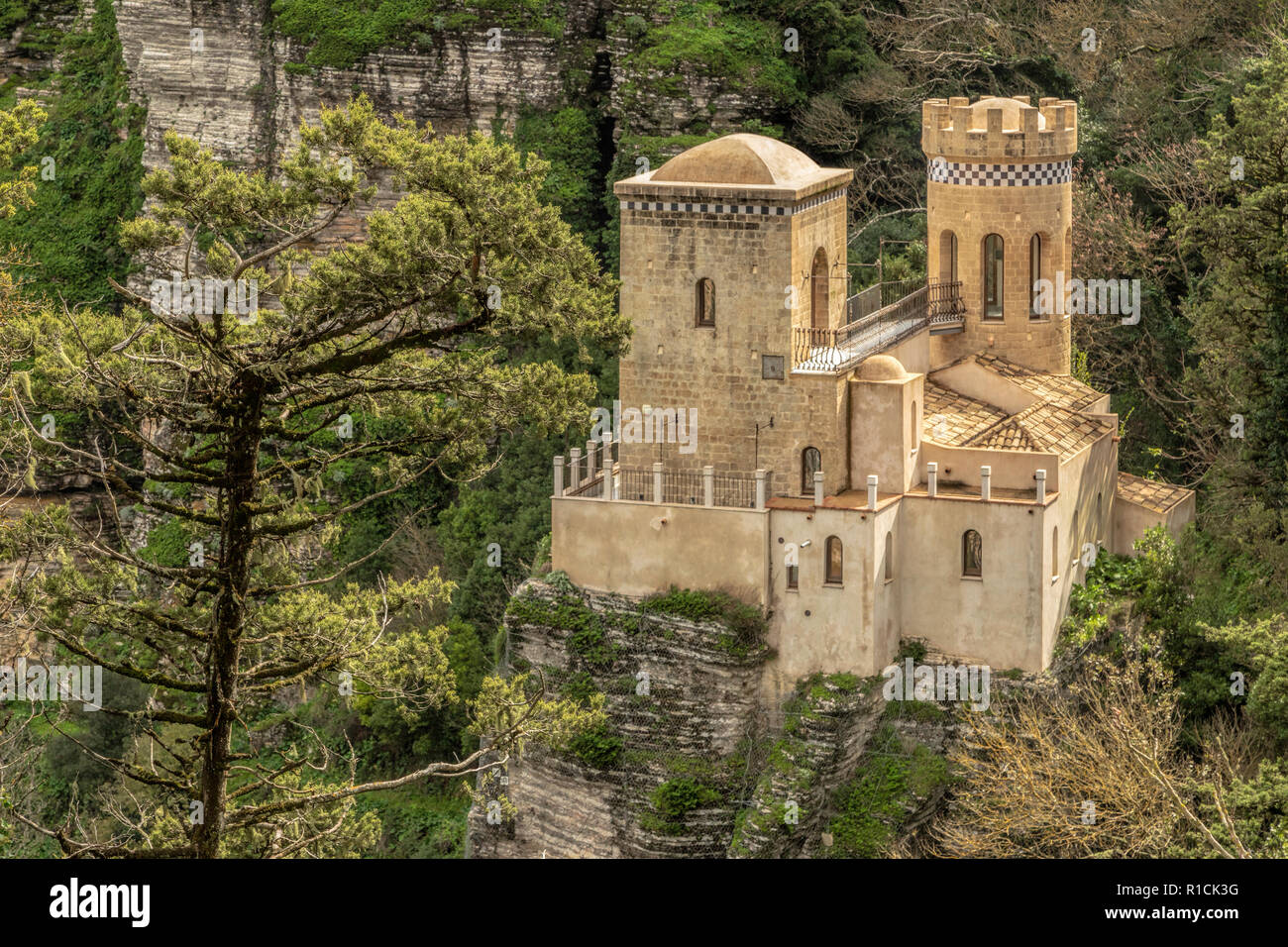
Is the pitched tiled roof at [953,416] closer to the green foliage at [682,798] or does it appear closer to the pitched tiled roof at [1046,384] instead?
the pitched tiled roof at [1046,384]

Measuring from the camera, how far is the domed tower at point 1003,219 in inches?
1793

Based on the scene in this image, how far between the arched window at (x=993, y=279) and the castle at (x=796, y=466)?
319 cm

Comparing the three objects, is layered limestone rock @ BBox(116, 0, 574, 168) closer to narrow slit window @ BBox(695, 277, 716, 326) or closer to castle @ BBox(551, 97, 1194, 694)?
castle @ BBox(551, 97, 1194, 694)

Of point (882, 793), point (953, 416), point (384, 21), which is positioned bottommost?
point (882, 793)

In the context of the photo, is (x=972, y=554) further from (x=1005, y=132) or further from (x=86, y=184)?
(x=86, y=184)

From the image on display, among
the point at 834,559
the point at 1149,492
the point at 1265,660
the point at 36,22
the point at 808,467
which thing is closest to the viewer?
the point at 1265,660

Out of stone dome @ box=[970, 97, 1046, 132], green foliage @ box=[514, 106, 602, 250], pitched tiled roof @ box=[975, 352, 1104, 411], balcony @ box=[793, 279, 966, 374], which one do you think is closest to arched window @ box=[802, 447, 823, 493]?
balcony @ box=[793, 279, 966, 374]

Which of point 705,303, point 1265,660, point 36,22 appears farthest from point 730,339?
point 36,22

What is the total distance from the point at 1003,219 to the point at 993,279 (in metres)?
1.42

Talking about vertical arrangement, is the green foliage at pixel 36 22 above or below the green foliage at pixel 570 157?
above

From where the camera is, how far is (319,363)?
2858 cm

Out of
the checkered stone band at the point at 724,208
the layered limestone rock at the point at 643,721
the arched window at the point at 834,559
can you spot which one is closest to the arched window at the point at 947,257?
the checkered stone band at the point at 724,208

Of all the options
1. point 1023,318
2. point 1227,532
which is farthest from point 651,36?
point 1227,532

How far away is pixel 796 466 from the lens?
138 ft
